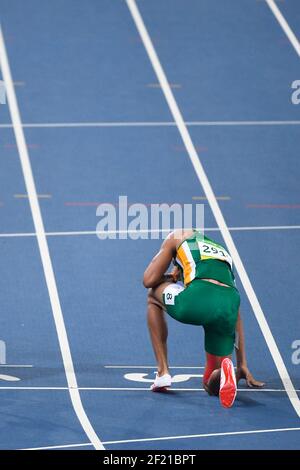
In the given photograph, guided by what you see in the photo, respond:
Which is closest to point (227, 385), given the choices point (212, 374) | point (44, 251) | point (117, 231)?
point (212, 374)

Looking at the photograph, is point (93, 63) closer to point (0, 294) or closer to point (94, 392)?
point (0, 294)

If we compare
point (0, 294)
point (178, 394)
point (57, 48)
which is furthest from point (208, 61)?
point (178, 394)

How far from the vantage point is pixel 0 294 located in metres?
9.30

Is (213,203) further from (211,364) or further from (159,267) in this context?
(211,364)

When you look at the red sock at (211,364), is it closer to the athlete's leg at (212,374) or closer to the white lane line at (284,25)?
the athlete's leg at (212,374)

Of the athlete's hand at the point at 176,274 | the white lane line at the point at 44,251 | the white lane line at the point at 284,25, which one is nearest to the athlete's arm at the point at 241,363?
the athlete's hand at the point at 176,274

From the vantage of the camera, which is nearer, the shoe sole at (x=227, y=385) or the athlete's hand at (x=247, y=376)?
the shoe sole at (x=227, y=385)

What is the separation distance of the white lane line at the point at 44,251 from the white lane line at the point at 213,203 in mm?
1217

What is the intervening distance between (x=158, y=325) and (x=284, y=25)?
6571mm

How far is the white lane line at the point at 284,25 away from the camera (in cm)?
1330

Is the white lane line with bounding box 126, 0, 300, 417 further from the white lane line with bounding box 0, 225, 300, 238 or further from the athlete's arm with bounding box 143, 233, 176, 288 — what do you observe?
the athlete's arm with bounding box 143, 233, 176, 288

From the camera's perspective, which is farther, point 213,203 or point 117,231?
point 213,203

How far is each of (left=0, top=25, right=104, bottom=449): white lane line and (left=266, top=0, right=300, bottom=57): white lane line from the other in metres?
2.86

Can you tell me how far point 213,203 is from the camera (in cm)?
1064
